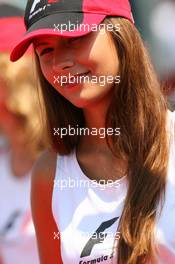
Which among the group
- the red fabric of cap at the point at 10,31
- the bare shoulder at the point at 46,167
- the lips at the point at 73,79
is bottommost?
the bare shoulder at the point at 46,167

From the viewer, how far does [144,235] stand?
857 millimetres

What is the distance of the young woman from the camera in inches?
33.3

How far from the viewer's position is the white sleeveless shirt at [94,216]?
0.85m

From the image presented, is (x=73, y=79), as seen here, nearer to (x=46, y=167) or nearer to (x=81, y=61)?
(x=81, y=61)

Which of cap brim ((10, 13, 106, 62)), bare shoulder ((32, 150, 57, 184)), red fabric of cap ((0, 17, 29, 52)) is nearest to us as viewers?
cap brim ((10, 13, 106, 62))

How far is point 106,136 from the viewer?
3.21 feet

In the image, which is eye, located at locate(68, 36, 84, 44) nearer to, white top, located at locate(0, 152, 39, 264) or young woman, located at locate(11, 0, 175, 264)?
young woman, located at locate(11, 0, 175, 264)

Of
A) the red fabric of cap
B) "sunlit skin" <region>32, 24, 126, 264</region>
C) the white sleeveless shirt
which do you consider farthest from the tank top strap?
the red fabric of cap

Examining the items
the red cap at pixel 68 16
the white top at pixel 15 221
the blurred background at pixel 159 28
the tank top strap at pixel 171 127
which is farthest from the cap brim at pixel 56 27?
the white top at pixel 15 221

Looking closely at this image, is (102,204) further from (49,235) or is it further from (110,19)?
(110,19)

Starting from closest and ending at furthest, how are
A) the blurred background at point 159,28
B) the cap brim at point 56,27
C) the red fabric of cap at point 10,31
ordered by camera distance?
the cap brim at point 56,27 → the blurred background at point 159,28 → the red fabric of cap at point 10,31

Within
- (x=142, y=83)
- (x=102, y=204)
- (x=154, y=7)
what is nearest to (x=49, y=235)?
(x=102, y=204)

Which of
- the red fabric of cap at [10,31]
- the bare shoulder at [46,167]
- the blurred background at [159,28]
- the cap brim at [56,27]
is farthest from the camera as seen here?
the red fabric of cap at [10,31]

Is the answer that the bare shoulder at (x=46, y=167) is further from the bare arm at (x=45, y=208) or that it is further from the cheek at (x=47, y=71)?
the cheek at (x=47, y=71)
